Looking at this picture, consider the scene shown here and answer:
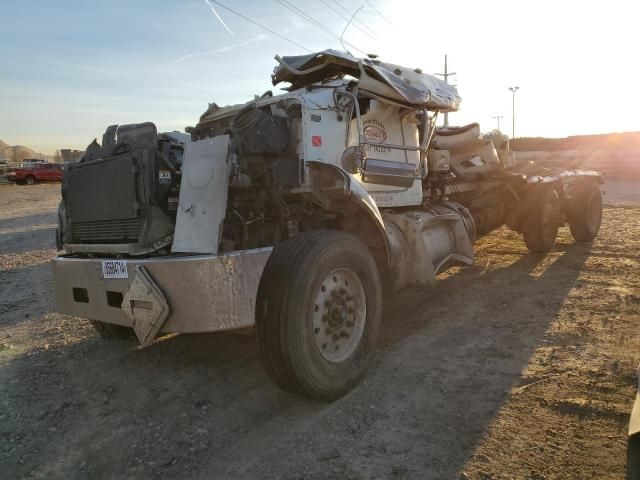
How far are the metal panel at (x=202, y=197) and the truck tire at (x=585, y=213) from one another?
7872 mm

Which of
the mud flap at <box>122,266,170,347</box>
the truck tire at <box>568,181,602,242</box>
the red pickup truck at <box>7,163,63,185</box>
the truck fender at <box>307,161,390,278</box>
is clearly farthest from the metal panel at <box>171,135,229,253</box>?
the red pickup truck at <box>7,163,63,185</box>

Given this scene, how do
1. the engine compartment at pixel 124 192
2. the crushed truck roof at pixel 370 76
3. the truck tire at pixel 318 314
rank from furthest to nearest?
the crushed truck roof at pixel 370 76
the engine compartment at pixel 124 192
the truck tire at pixel 318 314

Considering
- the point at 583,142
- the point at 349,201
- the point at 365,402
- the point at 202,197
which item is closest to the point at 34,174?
the point at 202,197

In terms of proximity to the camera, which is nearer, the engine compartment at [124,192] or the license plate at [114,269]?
the license plate at [114,269]

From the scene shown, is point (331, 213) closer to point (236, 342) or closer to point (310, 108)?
point (310, 108)

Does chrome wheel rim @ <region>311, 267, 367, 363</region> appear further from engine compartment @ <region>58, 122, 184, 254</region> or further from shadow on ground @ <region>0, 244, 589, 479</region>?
engine compartment @ <region>58, 122, 184, 254</region>

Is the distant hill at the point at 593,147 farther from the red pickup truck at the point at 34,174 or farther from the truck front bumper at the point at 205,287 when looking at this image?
the truck front bumper at the point at 205,287

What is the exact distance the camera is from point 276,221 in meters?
4.04

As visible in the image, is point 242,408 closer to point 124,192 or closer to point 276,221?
point 276,221

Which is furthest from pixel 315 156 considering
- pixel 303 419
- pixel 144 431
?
pixel 144 431

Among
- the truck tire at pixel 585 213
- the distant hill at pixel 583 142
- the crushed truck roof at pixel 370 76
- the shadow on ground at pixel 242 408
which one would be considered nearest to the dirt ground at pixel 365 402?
the shadow on ground at pixel 242 408

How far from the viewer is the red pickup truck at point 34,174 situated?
30.2 metres

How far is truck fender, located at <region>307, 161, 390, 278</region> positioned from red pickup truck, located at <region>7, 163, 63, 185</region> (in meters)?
30.9

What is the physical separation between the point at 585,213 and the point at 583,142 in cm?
3916
